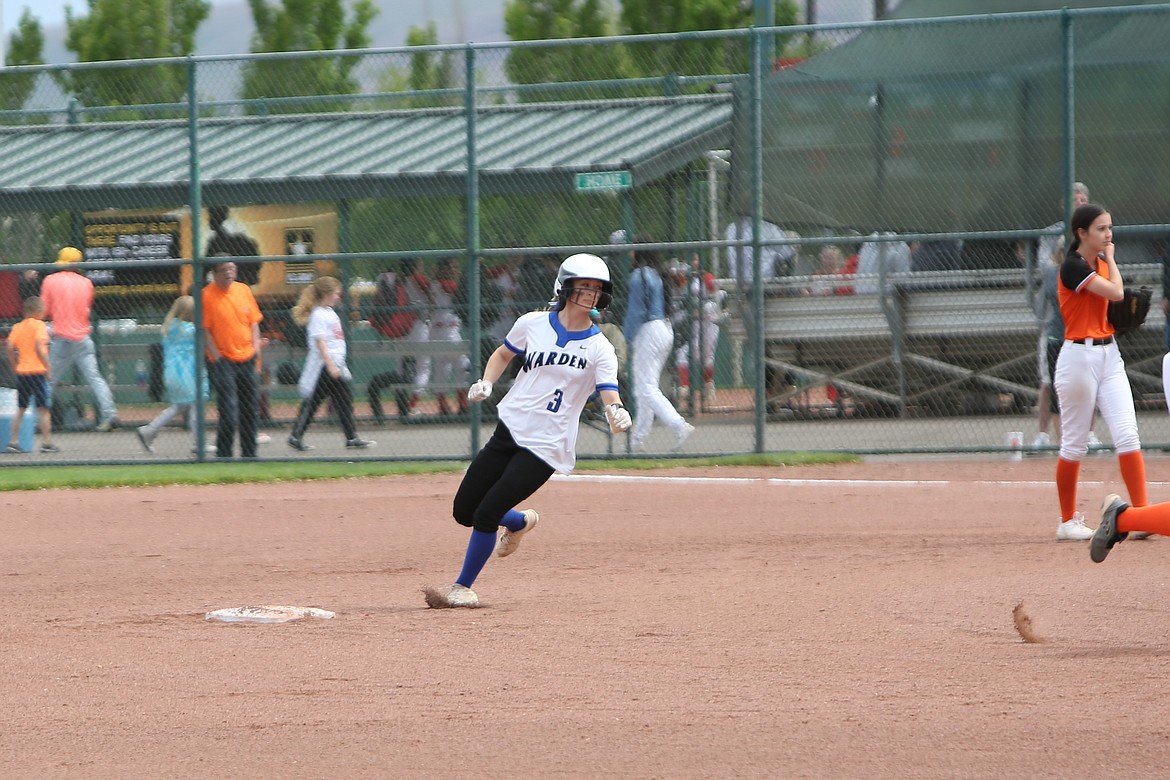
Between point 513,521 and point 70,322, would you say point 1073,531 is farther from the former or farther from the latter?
point 70,322

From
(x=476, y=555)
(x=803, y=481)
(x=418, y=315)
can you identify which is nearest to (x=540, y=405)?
(x=476, y=555)

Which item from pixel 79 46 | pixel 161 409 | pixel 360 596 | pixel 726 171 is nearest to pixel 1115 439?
pixel 360 596

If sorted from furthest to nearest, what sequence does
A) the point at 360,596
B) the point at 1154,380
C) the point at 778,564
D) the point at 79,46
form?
1. the point at 79,46
2. the point at 1154,380
3. the point at 778,564
4. the point at 360,596

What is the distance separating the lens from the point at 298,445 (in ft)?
46.3

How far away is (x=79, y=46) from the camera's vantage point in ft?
100

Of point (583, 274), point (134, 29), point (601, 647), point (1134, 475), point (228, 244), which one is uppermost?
point (134, 29)

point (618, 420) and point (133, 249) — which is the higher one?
point (133, 249)

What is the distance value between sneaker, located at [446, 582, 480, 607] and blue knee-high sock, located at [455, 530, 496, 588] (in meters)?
0.06

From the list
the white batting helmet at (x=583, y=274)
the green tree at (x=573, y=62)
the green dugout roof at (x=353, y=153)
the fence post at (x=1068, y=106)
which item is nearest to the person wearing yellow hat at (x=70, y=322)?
the green dugout roof at (x=353, y=153)

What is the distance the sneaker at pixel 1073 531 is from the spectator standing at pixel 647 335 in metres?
4.97

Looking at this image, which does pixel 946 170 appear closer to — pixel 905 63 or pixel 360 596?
pixel 905 63

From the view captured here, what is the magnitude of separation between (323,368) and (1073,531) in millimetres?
7512

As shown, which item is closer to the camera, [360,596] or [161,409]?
[360,596]

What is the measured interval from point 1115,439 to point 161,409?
365 inches
